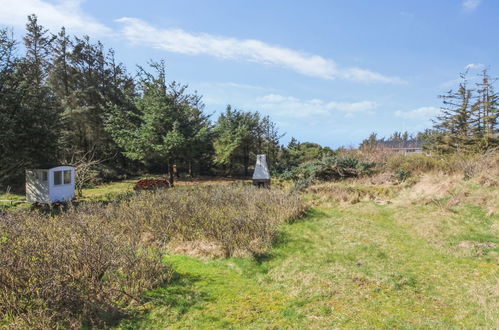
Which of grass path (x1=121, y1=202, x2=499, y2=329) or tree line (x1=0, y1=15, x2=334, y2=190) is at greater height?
tree line (x1=0, y1=15, x2=334, y2=190)

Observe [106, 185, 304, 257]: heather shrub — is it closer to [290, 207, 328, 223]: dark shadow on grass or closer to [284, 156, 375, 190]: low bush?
[290, 207, 328, 223]: dark shadow on grass

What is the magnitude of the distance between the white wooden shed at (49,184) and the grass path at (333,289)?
1059 centimetres

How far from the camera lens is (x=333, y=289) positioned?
543 cm

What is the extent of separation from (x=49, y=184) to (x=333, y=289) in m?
14.0

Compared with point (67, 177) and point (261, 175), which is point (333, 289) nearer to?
point (261, 175)

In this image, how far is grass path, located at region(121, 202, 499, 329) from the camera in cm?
447

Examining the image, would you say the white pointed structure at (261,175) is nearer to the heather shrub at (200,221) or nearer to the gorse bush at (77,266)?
the heather shrub at (200,221)

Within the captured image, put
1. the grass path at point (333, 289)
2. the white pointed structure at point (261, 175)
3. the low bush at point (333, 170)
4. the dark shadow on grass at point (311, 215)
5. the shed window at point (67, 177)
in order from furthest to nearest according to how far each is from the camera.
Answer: the low bush at point (333, 170) < the white pointed structure at point (261, 175) < the shed window at point (67, 177) < the dark shadow on grass at point (311, 215) < the grass path at point (333, 289)

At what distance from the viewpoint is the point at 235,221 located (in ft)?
27.0

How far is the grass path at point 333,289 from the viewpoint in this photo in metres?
4.47

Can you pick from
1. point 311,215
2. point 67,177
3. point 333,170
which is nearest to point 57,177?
point 67,177

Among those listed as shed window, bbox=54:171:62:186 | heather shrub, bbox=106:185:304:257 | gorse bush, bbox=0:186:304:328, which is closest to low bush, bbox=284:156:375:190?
heather shrub, bbox=106:185:304:257

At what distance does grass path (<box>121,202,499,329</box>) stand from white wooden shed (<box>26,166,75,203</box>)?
10.6 meters

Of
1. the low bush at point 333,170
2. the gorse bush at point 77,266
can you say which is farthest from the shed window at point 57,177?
the low bush at point 333,170
